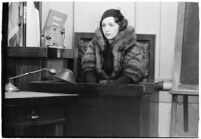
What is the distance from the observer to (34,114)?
1.38 m

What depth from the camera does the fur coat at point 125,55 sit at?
1410mm

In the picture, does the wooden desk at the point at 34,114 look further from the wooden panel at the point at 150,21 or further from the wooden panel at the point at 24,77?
the wooden panel at the point at 150,21

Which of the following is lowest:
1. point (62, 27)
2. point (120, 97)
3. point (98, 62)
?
point (120, 97)

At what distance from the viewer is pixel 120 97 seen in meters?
1.39

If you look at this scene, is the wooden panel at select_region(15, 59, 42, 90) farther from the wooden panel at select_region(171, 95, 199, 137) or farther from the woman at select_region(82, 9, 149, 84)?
the wooden panel at select_region(171, 95, 199, 137)

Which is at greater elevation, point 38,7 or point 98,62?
point 38,7

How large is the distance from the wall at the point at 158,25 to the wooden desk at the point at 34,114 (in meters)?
0.33

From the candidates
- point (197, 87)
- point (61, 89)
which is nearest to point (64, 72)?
Result: point (61, 89)

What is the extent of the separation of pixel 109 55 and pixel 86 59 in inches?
4.1

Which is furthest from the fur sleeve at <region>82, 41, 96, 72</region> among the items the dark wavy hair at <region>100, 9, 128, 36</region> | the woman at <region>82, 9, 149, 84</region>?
the dark wavy hair at <region>100, 9, 128, 36</region>

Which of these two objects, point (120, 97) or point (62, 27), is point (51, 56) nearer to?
point (62, 27)

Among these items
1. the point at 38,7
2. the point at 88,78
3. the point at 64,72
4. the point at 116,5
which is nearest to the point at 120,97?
the point at 88,78

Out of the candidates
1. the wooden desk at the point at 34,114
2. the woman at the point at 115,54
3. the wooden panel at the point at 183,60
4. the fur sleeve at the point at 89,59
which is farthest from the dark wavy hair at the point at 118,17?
the wooden desk at the point at 34,114

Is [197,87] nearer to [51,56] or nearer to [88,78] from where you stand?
[88,78]
